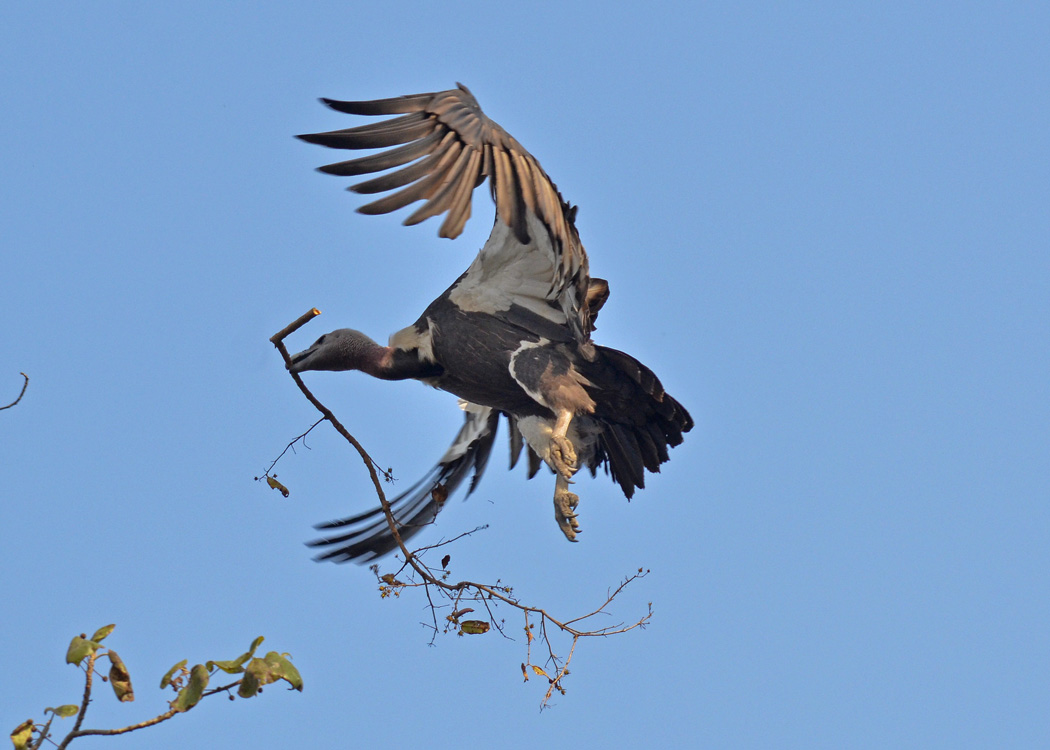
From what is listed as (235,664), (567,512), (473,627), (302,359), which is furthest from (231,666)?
(302,359)

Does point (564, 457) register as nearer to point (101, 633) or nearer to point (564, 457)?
point (564, 457)

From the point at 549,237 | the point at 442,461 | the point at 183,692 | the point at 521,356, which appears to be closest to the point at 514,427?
the point at 442,461

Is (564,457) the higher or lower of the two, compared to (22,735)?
higher

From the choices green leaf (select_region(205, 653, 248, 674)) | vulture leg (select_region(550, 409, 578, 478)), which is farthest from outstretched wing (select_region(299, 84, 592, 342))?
green leaf (select_region(205, 653, 248, 674))

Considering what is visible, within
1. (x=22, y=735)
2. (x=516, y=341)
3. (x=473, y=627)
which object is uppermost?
(x=516, y=341)

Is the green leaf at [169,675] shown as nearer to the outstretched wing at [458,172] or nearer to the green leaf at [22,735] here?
the green leaf at [22,735]

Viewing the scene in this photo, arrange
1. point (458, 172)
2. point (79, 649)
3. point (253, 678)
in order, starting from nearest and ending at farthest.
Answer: point (79, 649) < point (253, 678) < point (458, 172)

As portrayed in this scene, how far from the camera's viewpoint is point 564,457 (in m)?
6.53

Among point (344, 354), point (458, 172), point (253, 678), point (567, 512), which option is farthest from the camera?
point (344, 354)

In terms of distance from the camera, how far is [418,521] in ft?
25.5

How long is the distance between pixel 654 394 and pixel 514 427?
1.70m

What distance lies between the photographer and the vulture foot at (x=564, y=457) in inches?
256

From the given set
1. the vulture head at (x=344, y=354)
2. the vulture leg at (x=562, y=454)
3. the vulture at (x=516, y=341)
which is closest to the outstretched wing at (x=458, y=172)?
the vulture at (x=516, y=341)

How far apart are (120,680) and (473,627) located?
5.82 ft
